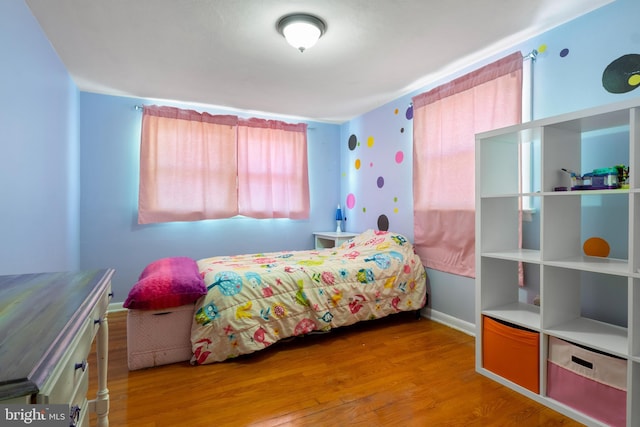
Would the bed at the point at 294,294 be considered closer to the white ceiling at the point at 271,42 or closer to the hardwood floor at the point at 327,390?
the hardwood floor at the point at 327,390

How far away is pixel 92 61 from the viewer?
2.52 meters

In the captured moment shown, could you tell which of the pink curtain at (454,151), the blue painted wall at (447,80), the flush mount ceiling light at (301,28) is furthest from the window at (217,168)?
the flush mount ceiling light at (301,28)

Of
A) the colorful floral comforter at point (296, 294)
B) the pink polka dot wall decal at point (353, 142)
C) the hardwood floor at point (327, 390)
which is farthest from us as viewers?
the pink polka dot wall decal at point (353, 142)

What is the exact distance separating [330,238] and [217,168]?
161 centimetres

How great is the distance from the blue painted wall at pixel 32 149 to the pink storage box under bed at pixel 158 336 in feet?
2.36

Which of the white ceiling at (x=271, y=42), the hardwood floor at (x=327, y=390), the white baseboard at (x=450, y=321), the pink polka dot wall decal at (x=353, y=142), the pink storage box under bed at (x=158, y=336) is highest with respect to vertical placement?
the white ceiling at (x=271, y=42)

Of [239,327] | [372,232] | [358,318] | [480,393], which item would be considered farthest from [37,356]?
[372,232]

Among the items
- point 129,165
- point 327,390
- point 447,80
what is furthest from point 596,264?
point 129,165

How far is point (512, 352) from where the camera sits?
6.12 ft

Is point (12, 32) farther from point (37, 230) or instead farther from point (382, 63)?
point (382, 63)

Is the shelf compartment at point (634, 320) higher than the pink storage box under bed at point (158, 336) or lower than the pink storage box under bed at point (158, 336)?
higher

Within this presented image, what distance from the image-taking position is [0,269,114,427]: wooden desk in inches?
22.0

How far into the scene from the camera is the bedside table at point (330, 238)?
3.86 meters

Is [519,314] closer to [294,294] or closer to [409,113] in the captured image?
[294,294]
